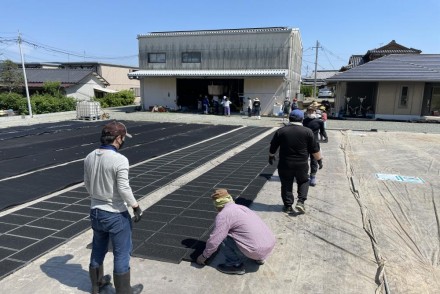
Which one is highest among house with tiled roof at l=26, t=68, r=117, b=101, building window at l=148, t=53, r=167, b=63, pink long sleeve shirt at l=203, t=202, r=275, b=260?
building window at l=148, t=53, r=167, b=63

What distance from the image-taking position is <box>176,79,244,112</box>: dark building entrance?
2593 centimetres

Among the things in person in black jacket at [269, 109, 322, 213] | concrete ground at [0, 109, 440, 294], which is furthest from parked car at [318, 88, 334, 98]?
person in black jacket at [269, 109, 322, 213]

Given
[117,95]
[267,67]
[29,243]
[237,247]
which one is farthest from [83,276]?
[117,95]

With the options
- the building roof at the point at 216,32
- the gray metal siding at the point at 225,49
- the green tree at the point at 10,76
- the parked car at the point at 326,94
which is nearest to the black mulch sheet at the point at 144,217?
the gray metal siding at the point at 225,49

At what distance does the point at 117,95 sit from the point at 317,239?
3118 cm

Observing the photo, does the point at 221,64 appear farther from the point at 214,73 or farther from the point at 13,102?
the point at 13,102

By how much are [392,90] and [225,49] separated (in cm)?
1124

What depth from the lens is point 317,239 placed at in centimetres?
425

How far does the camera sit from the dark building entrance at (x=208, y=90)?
25934 millimetres

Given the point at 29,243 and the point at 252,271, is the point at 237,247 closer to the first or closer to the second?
the point at 252,271

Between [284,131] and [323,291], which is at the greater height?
[284,131]

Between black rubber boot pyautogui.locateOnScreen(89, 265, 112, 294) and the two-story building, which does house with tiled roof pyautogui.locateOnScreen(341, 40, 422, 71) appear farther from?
black rubber boot pyautogui.locateOnScreen(89, 265, 112, 294)

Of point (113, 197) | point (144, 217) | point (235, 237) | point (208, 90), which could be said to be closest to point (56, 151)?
point (144, 217)

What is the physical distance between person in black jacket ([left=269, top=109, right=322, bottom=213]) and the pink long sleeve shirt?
1.65 metres
